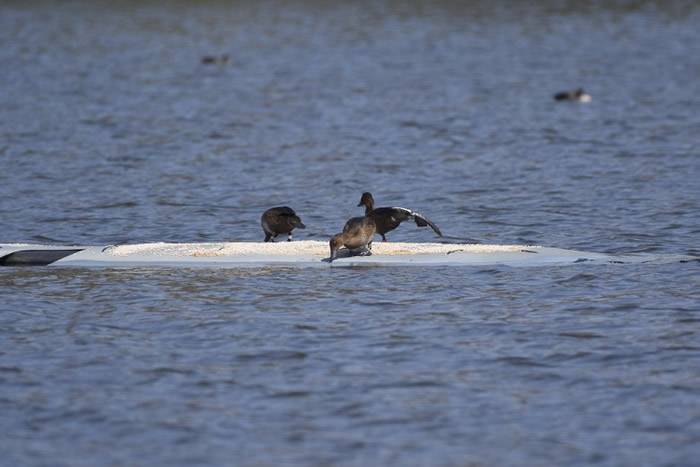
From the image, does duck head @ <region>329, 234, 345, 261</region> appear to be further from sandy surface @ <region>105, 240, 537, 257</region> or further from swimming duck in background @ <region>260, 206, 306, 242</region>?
swimming duck in background @ <region>260, 206, 306, 242</region>

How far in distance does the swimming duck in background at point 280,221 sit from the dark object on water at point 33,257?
204 cm

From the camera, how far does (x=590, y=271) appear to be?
14555mm

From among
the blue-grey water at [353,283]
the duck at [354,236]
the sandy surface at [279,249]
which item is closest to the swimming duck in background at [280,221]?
the sandy surface at [279,249]

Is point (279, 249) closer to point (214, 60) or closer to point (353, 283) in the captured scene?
point (353, 283)

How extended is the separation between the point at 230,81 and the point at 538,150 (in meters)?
16.2

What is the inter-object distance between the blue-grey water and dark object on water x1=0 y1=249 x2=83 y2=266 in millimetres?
216

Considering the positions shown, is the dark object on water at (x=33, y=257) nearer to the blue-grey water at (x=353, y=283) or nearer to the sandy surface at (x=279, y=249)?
the blue-grey water at (x=353, y=283)

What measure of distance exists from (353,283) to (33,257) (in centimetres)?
348

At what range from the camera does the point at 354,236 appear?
14.7 metres

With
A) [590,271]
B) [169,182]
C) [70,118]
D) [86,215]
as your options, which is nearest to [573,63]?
[70,118]

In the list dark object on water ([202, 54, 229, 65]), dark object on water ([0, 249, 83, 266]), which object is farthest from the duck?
dark object on water ([202, 54, 229, 65])

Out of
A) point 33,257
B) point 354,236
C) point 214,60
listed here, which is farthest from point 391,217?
point 214,60

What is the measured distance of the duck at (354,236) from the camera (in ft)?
48.0

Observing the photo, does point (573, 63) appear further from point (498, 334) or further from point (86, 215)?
point (498, 334)
